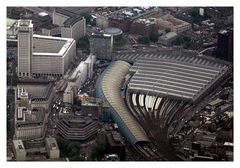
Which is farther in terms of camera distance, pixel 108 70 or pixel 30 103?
pixel 108 70

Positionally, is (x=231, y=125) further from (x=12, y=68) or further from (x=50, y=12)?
(x=50, y=12)

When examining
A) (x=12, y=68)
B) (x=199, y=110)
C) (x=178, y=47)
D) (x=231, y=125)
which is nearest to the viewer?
(x=231, y=125)

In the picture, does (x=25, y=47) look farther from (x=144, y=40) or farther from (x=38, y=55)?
(x=144, y=40)

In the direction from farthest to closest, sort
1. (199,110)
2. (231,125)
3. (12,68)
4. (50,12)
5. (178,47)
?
1. (50,12)
2. (178,47)
3. (12,68)
4. (199,110)
5. (231,125)

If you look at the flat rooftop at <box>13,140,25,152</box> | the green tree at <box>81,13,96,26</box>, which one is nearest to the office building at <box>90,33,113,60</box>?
the green tree at <box>81,13,96,26</box>

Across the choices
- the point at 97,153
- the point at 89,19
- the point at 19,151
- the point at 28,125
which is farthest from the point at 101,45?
the point at 19,151

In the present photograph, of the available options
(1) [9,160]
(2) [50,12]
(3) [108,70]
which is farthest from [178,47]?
(1) [9,160]

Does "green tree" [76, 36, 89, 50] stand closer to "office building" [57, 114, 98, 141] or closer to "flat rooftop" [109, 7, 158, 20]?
"flat rooftop" [109, 7, 158, 20]

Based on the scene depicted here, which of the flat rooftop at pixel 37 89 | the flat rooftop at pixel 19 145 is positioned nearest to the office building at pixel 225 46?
the flat rooftop at pixel 37 89
